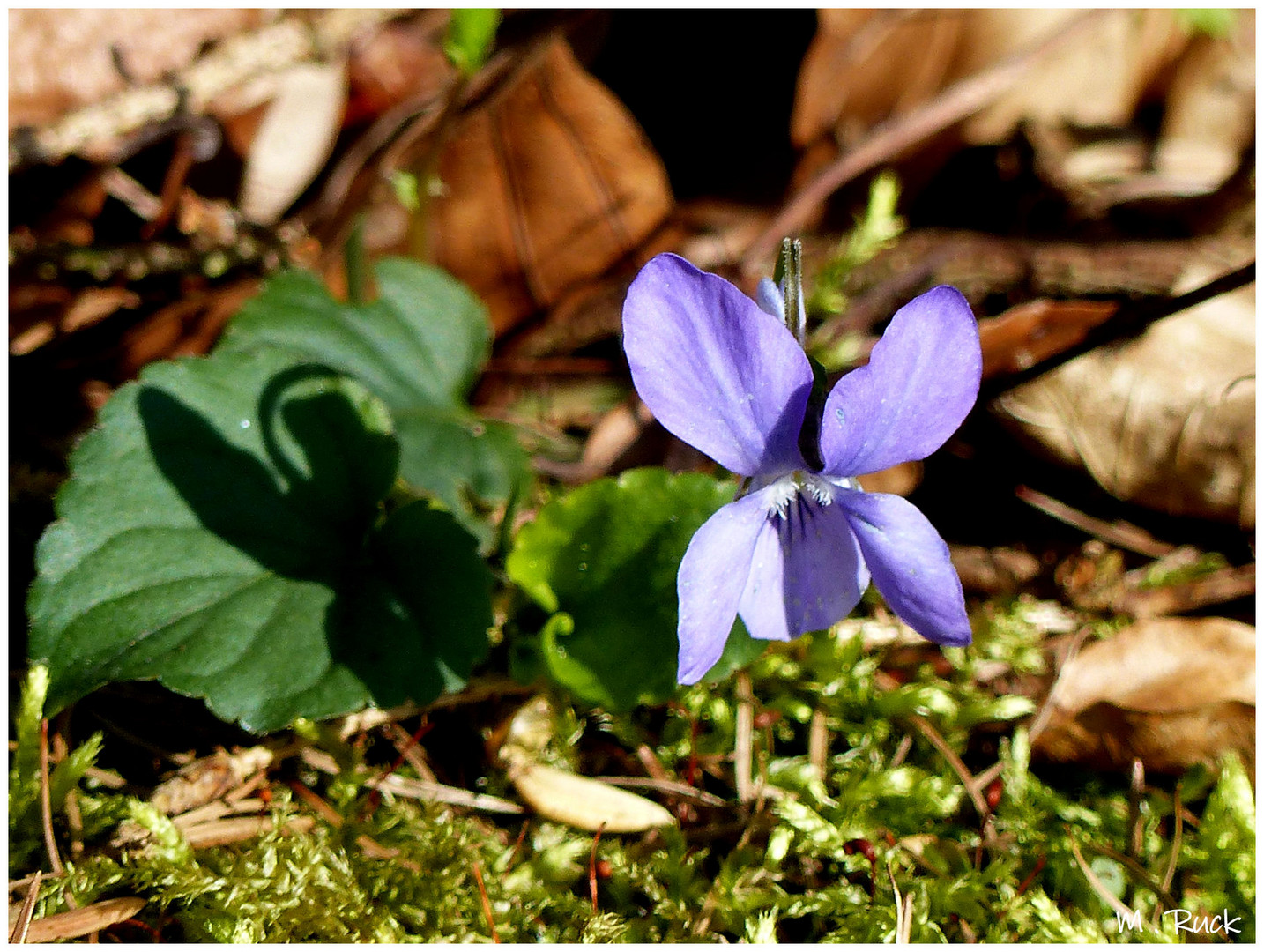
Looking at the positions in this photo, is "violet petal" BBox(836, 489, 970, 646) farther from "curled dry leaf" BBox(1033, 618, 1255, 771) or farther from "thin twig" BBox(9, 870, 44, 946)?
"thin twig" BBox(9, 870, 44, 946)

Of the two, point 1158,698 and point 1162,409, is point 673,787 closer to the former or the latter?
point 1158,698

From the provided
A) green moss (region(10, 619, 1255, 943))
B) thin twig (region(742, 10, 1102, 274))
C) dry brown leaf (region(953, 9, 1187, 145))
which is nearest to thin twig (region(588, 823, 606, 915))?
green moss (region(10, 619, 1255, 943))

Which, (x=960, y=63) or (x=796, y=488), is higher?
(x=960, y=63)

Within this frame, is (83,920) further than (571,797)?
No

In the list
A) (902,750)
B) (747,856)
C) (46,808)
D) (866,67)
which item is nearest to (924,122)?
(866,67)

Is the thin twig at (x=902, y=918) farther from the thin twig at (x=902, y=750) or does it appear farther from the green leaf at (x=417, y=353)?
the green leaf at (x=417, y=353)

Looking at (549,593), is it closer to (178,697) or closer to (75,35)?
(178,697)

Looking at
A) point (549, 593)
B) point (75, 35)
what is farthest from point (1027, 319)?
point (75, 35)
